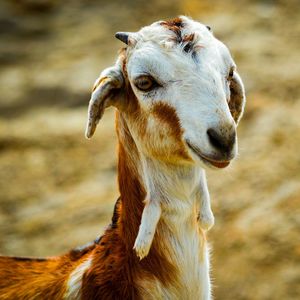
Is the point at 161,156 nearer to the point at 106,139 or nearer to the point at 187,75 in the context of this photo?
the point at 187,75

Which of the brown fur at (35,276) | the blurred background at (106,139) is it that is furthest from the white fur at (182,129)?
the blurred background at (106,139)

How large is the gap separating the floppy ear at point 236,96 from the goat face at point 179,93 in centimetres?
4

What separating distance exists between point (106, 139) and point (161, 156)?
6062 mm

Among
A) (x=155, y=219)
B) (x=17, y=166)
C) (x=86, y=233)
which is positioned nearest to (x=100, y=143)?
(x=17, y=166)

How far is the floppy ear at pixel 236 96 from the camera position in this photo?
4773 millimetres

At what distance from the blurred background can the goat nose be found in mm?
3916

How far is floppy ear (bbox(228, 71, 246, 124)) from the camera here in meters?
4.77

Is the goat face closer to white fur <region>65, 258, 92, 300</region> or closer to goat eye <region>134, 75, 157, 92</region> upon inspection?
goat eye <region>134, 75, 157, 92</region>

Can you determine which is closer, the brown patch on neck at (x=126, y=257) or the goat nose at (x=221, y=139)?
the goat nose at (x=221, y=139)

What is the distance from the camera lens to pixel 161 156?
4559 millimetres

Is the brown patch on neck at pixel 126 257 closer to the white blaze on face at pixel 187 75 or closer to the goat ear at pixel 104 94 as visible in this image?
the goat ear at pixel 104 94

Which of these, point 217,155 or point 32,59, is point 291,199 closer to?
point 217,155

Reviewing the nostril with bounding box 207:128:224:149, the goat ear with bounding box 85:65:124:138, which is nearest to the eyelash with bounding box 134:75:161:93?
the goat ear with bounding box 85:65:124:138

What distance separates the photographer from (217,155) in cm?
411
